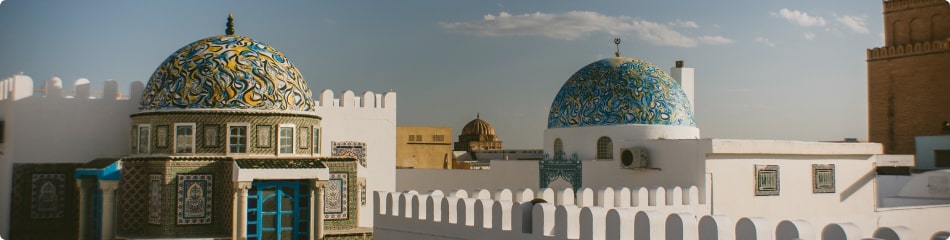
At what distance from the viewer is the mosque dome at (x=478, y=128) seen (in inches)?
1438

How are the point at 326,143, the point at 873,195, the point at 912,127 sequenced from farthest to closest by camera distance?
the point at 912,127 → the point at 326,143 → the point at 873,195

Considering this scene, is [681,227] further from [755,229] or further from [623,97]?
[623,97]

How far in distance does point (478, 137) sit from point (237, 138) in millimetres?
23749

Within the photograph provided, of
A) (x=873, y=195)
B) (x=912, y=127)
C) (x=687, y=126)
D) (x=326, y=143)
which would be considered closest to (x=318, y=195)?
(x=326, y=143)

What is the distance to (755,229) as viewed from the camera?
6.58 meters

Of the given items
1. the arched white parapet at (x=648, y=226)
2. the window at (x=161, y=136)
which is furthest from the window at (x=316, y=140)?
the arched white parapet at (x=648, y=226)

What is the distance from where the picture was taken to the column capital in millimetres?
12562

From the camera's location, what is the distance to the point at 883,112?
1372 inches

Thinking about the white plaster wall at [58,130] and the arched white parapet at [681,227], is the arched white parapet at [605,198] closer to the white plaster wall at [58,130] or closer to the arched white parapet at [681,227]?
the arched white parapet at [681,227]

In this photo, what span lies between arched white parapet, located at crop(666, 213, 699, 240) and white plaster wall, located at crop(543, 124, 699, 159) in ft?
26.4

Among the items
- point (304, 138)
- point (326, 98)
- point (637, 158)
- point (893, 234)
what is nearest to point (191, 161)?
point (304, 138)

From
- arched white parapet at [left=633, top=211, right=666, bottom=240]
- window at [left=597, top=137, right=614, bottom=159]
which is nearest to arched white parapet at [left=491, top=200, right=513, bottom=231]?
arched white parapet at [left=633, top=211, right=666, bottom=240]

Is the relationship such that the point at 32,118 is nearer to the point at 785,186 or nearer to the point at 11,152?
the point at 11,152

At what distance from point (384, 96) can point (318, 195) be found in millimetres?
5421
